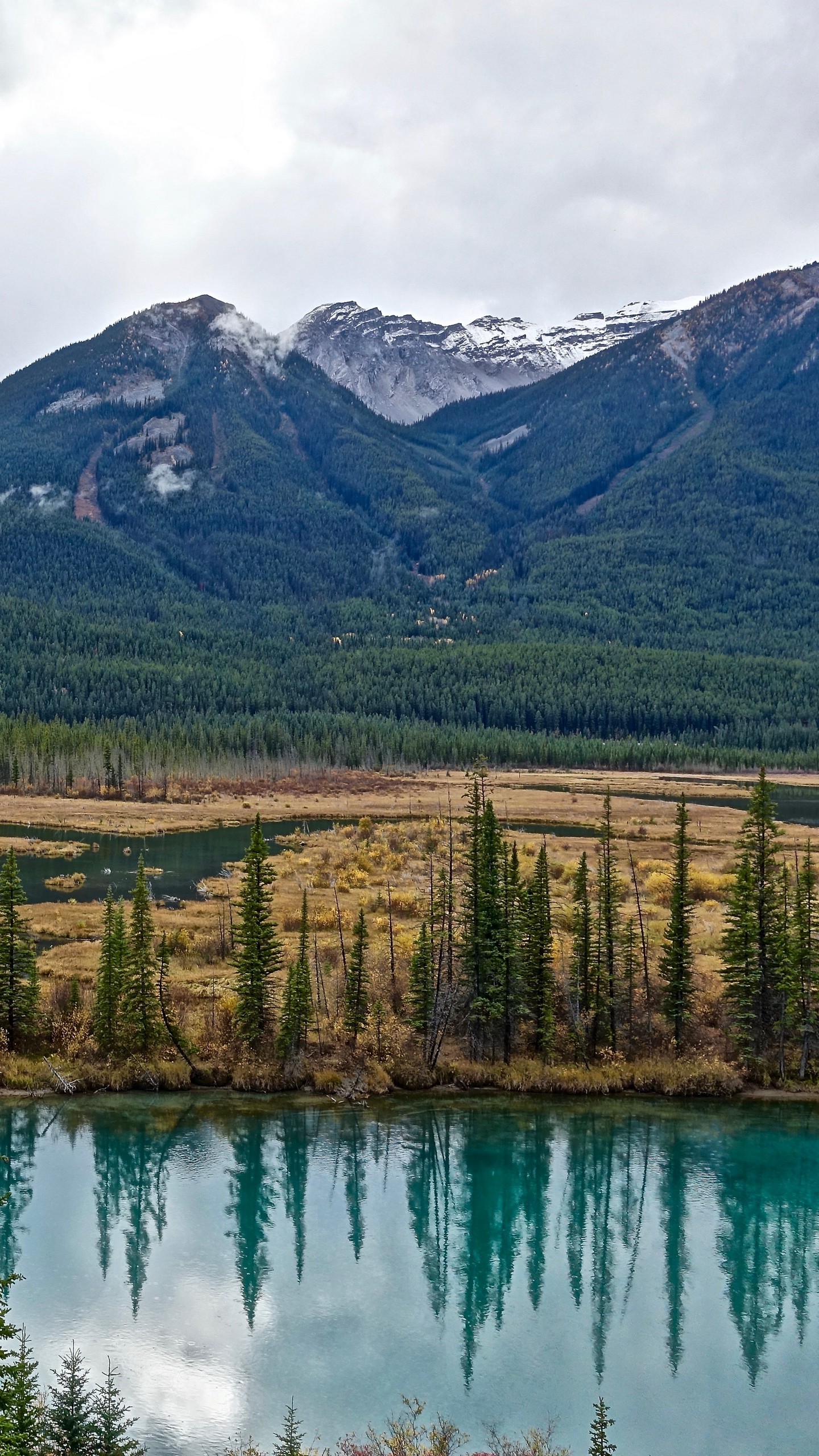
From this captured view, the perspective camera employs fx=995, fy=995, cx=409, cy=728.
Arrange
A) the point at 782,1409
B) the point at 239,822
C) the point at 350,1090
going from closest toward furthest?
1. the point at 782,1409
2. the point at 350,1090
3. the point at 239,822

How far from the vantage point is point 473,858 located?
4731 cm

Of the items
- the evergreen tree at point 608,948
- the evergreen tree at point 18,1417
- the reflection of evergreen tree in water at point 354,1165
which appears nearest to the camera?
the evergreen tree at point 18,1417

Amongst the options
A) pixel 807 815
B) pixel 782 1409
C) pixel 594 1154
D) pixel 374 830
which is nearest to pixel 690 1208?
pixel 594 1154

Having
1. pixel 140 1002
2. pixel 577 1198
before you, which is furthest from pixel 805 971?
pixel 140 1002

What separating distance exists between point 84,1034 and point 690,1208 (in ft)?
83.3

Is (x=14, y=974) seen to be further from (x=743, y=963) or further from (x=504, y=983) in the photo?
(x=743, y=963)

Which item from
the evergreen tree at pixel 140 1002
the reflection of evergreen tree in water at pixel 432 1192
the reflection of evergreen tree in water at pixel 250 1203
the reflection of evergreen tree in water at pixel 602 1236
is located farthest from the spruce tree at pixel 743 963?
the evergreen tree at pixel 140 1002

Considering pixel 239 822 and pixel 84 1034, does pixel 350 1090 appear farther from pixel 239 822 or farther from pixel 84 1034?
pixel 239 822

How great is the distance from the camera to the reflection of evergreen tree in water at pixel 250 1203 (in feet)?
98.4

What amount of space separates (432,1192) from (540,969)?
1191cm

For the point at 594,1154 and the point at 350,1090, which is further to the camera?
the point at 350,1090

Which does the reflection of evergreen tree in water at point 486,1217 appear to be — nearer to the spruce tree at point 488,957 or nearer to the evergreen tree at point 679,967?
the spruce tree at point 488,957

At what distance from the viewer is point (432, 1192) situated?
1411 inches

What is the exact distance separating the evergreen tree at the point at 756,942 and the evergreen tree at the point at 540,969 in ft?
26.4
